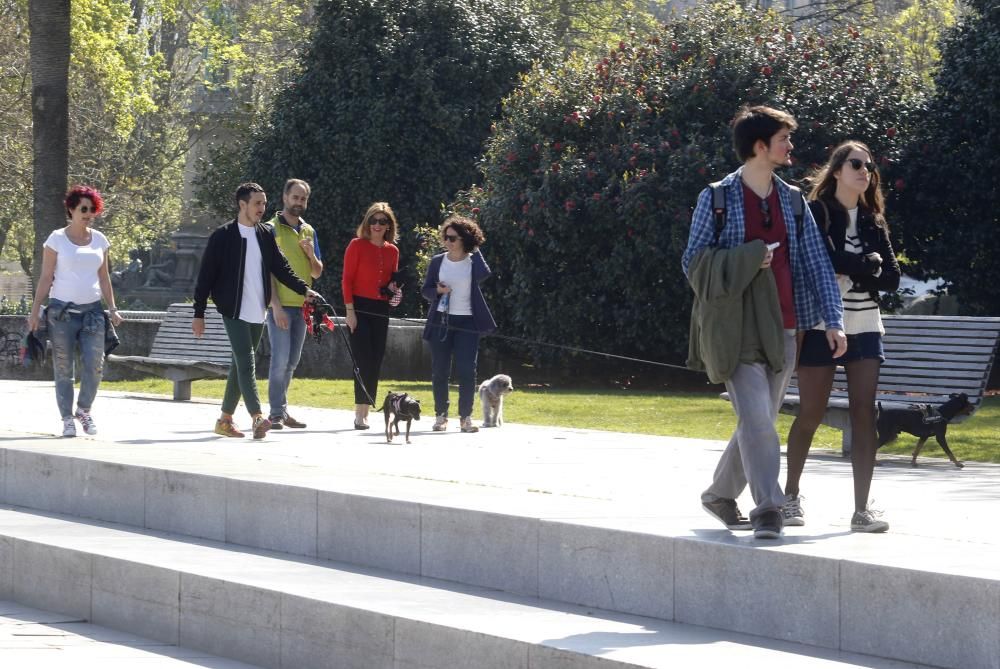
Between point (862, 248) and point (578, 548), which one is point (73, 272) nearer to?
point (578, 548)

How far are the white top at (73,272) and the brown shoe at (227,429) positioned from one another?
4.23ft

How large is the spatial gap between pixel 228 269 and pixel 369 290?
141 centimetres

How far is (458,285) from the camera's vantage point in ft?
41.2

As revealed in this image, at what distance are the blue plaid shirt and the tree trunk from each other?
15.2 metres

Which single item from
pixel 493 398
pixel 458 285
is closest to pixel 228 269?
pixel 458 285

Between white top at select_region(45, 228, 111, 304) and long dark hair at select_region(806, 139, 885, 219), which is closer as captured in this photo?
long dark hair at select_region(806, 139, 885, 219)

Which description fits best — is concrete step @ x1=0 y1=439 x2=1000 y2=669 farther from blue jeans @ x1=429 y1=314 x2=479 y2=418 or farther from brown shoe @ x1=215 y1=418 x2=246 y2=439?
blue jeans @ x1=429 y1=314 x2=479 y2=418

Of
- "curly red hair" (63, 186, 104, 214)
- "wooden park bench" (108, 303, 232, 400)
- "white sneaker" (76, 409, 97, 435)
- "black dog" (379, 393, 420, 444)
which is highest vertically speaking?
"curly red hair" (63, 186, 104, 214)

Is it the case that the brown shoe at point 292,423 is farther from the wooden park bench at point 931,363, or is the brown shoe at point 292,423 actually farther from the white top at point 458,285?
the wooden park bench at point 931,363

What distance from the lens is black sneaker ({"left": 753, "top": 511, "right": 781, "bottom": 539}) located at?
19.8 ft

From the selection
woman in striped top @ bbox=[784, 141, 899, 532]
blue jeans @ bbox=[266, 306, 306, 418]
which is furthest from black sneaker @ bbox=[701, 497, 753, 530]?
blue jeans @ bbox=[266, 306, 306, 418]

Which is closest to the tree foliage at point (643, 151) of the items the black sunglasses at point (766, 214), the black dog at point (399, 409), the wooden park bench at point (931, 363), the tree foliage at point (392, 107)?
the tree foliage at point (392, 107)

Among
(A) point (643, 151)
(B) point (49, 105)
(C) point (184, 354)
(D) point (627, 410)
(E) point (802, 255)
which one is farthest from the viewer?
(B) point (49, 105)

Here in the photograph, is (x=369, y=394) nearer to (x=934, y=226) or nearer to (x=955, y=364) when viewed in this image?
(x=955, y=364)
